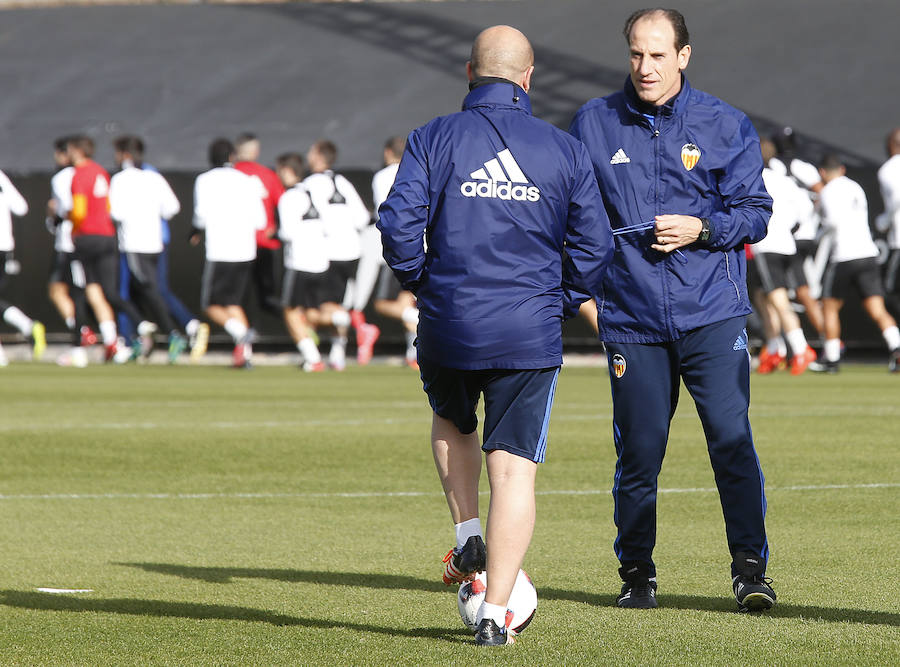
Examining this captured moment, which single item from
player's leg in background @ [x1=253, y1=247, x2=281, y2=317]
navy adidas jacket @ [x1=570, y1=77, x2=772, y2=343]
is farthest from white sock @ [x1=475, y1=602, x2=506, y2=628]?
player's leg in background @ [x1=253, y1=247, x2=281, y2=317]

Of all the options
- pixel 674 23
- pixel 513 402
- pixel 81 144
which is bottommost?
pixel 513 402

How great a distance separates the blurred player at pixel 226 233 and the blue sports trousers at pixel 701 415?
14253 millimetres

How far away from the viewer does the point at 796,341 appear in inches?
698

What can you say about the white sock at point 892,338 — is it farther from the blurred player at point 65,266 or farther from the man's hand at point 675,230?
the man's hand at point 675,230

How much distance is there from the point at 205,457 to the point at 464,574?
212 inches

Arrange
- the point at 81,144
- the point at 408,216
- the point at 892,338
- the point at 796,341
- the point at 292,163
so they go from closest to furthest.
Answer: the point at 408,216 < the point at 796,341 < the point at 892,338 < the point at 292,163 < the point at 81,144

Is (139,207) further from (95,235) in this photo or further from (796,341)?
(796,341)

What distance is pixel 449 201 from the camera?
5094 mm

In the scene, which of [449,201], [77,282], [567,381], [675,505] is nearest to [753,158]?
[449,201]

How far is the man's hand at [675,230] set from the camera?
5.71 metres

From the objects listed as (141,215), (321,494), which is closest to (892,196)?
(141,215)

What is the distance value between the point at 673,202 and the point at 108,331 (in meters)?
15.7

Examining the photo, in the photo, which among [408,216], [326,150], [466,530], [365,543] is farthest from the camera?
[326,150]

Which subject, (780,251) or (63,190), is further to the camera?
(63,190)
